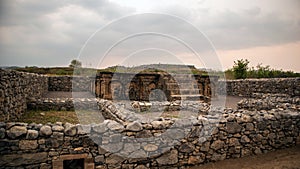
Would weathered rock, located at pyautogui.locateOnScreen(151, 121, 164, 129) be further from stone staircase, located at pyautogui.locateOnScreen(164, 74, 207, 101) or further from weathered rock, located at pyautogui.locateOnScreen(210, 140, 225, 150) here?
stone staircase, located at pyautogui.locateOnScreen(164, 74, 207, 101)

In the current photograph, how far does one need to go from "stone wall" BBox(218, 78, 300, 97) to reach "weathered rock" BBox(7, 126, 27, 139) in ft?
47.1

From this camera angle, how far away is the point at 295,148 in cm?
511

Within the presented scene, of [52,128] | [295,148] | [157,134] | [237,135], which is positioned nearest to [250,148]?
[237,135]

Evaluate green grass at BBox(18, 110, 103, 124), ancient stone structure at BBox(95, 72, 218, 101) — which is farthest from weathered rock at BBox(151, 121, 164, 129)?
ancient stone structure at BBox(95, 72, 218, 101)

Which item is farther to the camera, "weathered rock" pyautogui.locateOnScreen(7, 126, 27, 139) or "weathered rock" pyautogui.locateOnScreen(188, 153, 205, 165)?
"weathered rock" pyautogui.locateOnScreen(188, 153, 205, 165)

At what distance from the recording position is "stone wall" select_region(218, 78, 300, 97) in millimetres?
13748

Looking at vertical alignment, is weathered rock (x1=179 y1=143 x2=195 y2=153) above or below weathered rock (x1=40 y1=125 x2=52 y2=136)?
below

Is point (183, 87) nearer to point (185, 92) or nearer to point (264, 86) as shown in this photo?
point (185, 92)

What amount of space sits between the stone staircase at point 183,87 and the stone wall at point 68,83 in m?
10.2

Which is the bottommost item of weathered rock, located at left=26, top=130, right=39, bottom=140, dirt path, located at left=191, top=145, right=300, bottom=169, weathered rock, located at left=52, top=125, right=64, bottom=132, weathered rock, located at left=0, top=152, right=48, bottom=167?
dirt path, located at left=191, top=145, right=300, bottom=169

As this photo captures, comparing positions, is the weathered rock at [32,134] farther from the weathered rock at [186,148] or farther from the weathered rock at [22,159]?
the weathered rock at [186,148]

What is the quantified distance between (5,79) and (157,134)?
17.5 ft

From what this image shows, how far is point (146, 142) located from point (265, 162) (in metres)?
2.42

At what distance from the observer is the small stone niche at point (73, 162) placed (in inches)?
150
